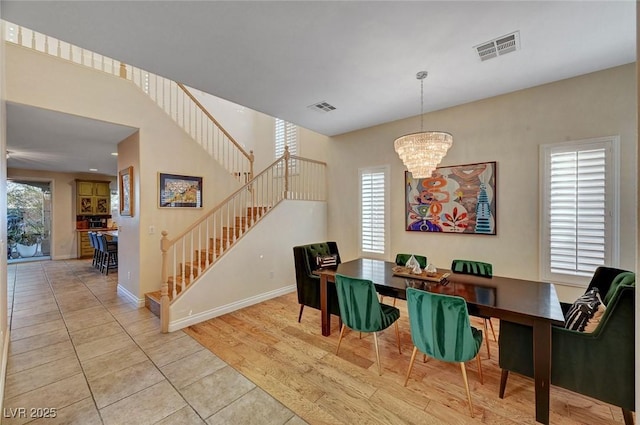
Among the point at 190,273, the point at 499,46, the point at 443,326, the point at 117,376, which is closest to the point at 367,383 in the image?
the point at 443,326

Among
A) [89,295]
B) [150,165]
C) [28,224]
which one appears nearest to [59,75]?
[150,165]

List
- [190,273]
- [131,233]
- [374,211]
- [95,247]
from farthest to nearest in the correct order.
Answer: [95,247], [374,211], [131,233], [190,273]

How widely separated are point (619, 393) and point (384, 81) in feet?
11.0

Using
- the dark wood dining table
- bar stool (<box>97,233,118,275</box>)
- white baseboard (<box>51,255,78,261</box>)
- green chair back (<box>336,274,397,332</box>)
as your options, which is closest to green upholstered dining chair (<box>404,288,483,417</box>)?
the dark wood dining table

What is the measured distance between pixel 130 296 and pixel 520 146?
21.0 ft

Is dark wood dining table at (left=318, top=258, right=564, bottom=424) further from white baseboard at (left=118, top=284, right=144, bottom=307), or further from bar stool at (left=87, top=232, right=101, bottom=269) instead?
bar stool at (left=87, top=232, right=101, bottom=269)

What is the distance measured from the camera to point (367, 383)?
233 centimetres

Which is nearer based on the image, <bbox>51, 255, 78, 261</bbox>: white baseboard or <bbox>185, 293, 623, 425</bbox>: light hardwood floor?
<bbox>185, 293, 623, 425</bbox>: light hardwood floor

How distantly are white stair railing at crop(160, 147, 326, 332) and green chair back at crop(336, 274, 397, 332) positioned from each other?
2.18m

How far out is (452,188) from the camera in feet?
13.2

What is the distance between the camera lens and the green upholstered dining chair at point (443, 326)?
1.90m

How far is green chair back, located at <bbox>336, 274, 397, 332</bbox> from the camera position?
2.43 m

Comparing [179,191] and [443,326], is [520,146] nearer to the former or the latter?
[443,326]

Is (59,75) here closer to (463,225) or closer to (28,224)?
(463,225)
